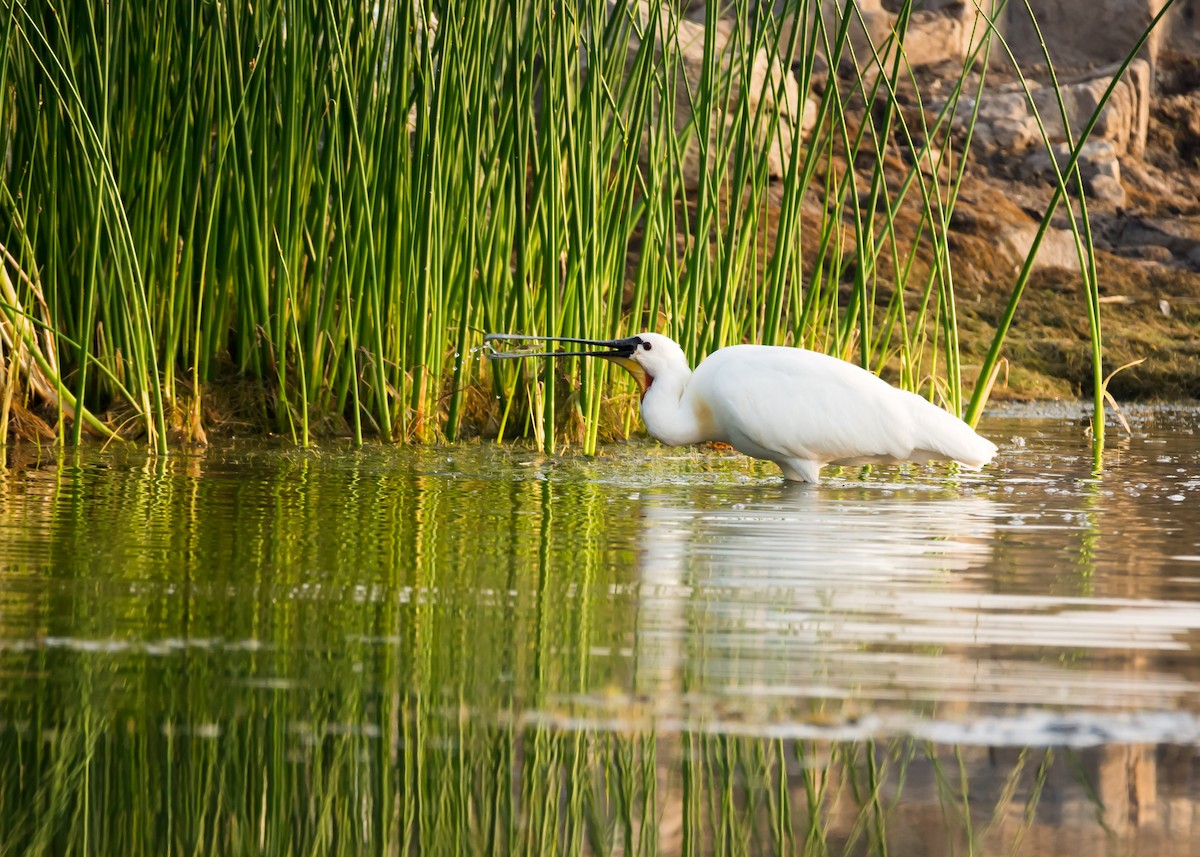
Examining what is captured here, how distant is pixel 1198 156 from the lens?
14.7m

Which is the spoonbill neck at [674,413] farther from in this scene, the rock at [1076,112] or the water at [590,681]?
the rock at [1076,112]

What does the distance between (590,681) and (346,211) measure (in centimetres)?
364

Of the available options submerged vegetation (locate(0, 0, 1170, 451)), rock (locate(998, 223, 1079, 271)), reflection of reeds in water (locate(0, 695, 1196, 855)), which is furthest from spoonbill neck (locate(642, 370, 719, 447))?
rock (locate(998, 223, 1079, 271))

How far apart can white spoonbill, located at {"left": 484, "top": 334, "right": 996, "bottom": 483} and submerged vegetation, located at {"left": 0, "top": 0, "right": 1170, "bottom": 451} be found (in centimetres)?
39

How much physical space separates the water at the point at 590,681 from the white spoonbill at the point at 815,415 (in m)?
1.00

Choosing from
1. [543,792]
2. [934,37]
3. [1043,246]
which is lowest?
[543,792]

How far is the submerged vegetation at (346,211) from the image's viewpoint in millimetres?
5238

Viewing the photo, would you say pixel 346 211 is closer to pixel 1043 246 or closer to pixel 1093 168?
pixel 1043 246

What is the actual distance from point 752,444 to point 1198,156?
1088 cm

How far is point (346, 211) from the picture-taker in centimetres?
544

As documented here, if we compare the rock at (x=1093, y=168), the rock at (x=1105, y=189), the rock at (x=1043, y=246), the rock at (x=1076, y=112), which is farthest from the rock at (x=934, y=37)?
the rock at (x=1043, y=246)

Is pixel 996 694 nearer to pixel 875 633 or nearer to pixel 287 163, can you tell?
pixel 875 633

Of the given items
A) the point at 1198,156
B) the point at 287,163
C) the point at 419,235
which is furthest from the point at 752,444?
the point at 1198,156

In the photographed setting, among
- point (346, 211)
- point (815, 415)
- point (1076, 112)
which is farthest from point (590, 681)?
point (1076, 112)
